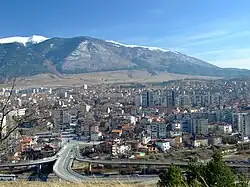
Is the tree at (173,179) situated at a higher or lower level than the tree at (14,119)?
lower

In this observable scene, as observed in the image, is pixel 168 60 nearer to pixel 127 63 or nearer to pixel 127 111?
pixel 127 63

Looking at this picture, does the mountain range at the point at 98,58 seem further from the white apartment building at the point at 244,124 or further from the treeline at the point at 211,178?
the treeline at the point at 211,178

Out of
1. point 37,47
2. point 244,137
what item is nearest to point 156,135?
point 244,137

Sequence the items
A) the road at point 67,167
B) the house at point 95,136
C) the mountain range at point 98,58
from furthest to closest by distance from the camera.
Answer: the mountain range at point 98,58
the house at point 95,136
the road at point 67,167

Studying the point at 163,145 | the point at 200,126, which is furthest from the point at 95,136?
the point at 200,126

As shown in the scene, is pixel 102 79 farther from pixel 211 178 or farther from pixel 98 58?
pixel 211 178

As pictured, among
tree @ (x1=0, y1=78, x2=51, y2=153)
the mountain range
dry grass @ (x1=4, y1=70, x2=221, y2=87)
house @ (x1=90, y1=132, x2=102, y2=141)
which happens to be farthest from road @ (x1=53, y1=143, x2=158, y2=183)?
the mountain range

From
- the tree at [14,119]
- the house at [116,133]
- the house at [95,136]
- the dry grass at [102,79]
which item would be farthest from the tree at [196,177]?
the dry grass at [102,79]

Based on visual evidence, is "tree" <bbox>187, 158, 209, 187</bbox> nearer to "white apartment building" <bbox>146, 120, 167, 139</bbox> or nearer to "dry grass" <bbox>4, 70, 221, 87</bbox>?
"white apartment building" <bbox>146, 120, 167, 139</bbox>
